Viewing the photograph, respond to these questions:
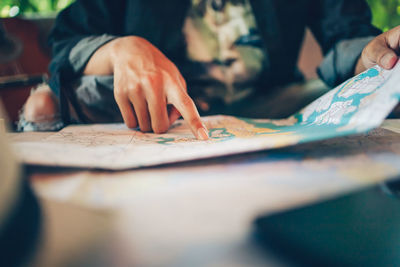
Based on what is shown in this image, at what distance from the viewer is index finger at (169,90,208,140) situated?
265 millimetres

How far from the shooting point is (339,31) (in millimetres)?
594

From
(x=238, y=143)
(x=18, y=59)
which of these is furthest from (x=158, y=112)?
(x=18, y=59)

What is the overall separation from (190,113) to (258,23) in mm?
487

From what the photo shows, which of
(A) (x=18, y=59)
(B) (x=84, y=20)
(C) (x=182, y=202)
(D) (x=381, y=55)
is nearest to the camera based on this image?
(C) (x=182, y=202)

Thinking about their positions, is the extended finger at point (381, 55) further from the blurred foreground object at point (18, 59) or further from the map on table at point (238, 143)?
the blurred foreground object at point (18, 59)

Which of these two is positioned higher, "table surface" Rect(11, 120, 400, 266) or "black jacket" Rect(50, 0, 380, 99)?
"black jacket" Rect(50, 0, 380, 99)

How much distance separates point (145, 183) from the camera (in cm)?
13

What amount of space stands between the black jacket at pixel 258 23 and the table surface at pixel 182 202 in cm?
42

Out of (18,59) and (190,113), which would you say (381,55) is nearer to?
(190,113)

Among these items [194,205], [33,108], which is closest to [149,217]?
[194,205]

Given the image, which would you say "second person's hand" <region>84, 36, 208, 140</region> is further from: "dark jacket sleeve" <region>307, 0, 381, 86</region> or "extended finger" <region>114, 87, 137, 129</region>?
"dark jacket sleeve" <region>307, 0, 381, 86</region>

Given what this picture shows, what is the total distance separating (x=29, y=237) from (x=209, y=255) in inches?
3.2

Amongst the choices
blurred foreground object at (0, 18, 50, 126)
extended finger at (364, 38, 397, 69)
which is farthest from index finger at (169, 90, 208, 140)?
blurred foreground object at (0, 18, 50, 126)

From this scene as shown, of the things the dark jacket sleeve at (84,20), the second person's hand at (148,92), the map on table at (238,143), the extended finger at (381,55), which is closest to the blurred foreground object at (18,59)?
the dark jacket sleeve at (84,20)
